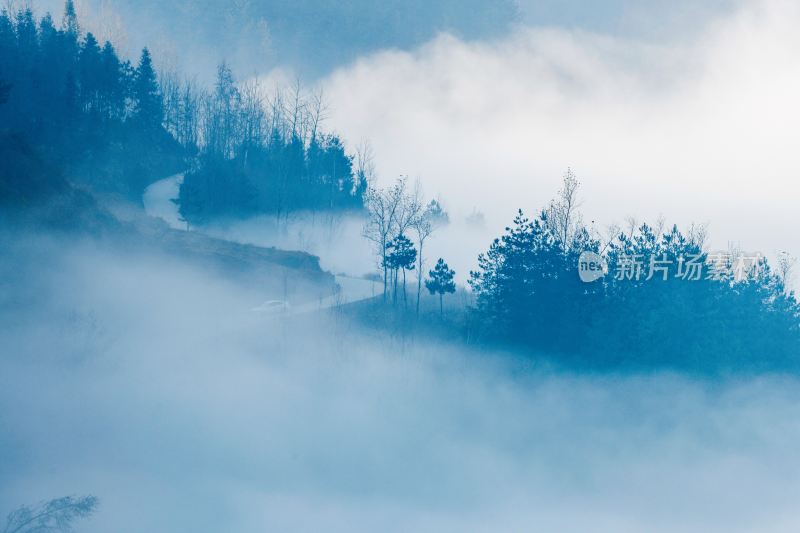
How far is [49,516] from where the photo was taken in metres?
19.3

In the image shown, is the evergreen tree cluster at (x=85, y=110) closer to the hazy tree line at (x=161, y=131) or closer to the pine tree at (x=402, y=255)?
the hazy tree line at (x=161, y=131)

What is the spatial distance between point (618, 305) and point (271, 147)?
30.7 meters

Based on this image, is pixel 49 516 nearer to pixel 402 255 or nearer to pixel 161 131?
pixel 402 255

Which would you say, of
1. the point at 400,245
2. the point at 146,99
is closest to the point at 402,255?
the point at 400,245

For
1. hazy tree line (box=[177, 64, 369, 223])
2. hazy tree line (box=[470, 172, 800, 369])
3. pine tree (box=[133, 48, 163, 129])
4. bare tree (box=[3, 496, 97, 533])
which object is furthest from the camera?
hazy tree line (box=[177, 64, 369, 223])

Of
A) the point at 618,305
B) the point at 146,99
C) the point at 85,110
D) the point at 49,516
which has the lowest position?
the point at 49,516

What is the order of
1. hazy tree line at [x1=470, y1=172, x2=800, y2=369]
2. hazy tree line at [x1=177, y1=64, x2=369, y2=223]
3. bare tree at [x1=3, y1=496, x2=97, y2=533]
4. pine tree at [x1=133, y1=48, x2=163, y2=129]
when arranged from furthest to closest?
hazy tree line at [x1=177, y1=64, x2=369, y2=223] → pine tree at [x1=133, y1=48, x2=163, y2=129] → hazy tree line at [x1=470, y1=172, x2=800, y2=369] → bare tree at [x1=3, y1=496, x2=97, y2=533]

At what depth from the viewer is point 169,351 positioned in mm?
28312

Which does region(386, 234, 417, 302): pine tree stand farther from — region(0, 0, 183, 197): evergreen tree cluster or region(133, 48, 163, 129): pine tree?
region(133, 48, 163, 129): pine tree

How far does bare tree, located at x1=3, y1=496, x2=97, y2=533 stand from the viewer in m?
18.9

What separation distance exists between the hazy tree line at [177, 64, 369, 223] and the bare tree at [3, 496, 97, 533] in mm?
22374

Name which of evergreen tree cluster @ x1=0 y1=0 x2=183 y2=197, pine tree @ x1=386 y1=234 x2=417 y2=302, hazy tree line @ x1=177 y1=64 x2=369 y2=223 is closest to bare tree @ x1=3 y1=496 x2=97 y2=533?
evergreen tree cluster @ x1=0 y1=0 x2=183 y2=197

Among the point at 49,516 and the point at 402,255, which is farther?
the point at 402,255

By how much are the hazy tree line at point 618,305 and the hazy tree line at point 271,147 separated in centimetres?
1859
